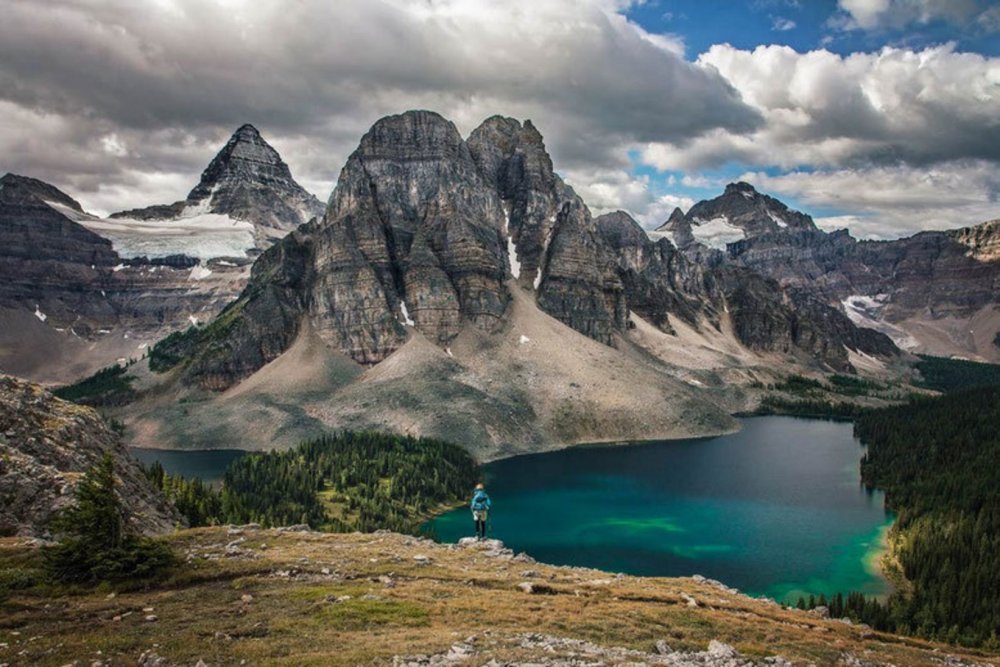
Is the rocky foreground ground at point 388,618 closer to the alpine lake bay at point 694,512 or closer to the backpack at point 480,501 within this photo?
the backpack at point 480,501

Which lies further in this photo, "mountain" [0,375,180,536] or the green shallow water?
the green shallow water

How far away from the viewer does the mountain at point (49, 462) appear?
45.3m

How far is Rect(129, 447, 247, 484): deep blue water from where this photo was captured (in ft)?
484

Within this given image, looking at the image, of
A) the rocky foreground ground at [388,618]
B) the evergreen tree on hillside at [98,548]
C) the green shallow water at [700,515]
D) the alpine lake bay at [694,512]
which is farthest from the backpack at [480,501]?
the green shallow water at [700,515]

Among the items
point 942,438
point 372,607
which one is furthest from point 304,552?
point 942,438

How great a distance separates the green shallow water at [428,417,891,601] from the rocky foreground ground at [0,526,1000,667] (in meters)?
39.0

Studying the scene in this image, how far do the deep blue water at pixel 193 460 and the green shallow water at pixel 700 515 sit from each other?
5583 centimetres

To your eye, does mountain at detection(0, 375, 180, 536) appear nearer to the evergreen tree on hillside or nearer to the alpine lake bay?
the evergreen tree on hillside

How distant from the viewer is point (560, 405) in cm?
19112

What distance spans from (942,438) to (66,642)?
160973 mm

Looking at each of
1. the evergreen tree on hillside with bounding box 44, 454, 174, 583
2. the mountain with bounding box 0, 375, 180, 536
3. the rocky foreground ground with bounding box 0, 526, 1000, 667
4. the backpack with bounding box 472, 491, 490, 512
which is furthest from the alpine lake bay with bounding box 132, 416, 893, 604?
the evergreen tree on hillside with bounding box 44, 454, 174, 583

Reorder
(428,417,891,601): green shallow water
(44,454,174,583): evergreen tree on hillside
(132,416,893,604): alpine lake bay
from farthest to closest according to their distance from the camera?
(132,416,893,604): alpine lake bay < (428,417,891,601): green shallow water < (44,454,174,583): evergreen tree on hillside

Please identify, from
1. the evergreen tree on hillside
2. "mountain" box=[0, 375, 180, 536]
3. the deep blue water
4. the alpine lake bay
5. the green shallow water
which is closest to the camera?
the evergreen tree on hillside

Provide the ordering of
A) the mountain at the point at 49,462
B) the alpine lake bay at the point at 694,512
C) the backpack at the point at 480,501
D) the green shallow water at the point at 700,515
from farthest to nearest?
the alpine lake bay at the point at 694,512 → the green shallow water at the point at 700,515 → the backpack at the point at 480,501 → the mountain at the point at 49,462
